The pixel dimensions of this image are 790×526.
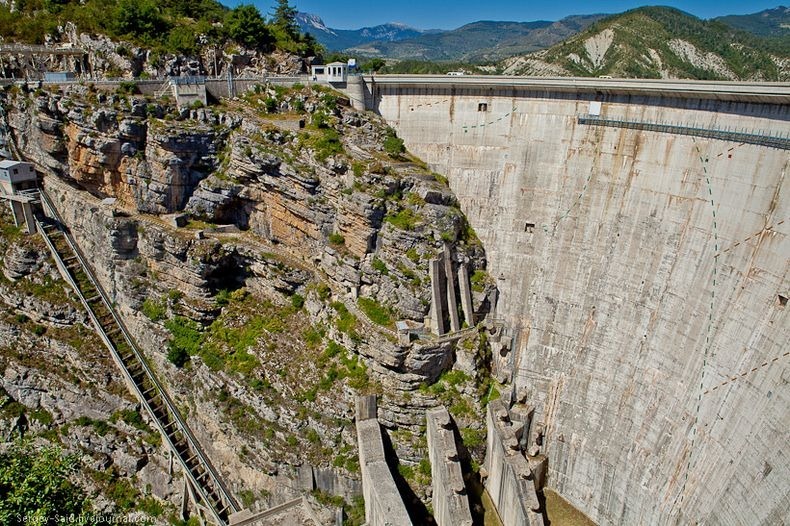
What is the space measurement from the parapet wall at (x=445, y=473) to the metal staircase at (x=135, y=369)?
9148mm

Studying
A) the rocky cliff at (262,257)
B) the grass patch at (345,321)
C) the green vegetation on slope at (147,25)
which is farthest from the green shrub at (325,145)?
the green vegetation on slope at (147,25)

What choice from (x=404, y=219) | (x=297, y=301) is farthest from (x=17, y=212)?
(x=404, y=219)

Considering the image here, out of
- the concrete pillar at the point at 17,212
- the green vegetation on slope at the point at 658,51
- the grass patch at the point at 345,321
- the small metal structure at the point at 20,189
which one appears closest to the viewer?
the grass patch at the point at 345,321

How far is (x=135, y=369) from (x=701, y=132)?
2770 centimetres

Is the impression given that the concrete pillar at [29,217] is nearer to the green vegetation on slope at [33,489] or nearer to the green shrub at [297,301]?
the green shrub at [297,301]

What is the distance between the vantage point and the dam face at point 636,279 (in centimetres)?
1706

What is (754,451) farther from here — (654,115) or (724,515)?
(654,115)

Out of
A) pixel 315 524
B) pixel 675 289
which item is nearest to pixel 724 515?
pixel 675 289

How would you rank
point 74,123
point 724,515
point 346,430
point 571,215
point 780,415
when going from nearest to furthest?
point 780,415 < point 724,515 < point 346,430 < point 571,215 < point 74,123

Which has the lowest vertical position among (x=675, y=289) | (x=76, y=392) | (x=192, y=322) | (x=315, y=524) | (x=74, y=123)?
(x=315, y=524)

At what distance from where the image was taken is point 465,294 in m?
24.4

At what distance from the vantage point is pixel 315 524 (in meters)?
21.4

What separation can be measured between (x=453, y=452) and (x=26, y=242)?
24292 mm

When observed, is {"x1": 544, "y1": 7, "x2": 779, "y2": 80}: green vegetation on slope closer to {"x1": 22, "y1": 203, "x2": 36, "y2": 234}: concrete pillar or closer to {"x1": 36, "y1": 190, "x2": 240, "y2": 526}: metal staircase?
{"x1": 36, "y1": 190, "x2": 240, "y2": 526}: metal staircase
